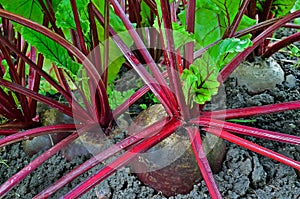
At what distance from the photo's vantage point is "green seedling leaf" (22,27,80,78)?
95 cm

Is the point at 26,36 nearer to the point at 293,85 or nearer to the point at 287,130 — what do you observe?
the point at 287,130

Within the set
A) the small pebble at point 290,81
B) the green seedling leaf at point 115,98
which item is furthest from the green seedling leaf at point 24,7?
the small pebble at point 290,81

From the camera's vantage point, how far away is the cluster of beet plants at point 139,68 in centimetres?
87

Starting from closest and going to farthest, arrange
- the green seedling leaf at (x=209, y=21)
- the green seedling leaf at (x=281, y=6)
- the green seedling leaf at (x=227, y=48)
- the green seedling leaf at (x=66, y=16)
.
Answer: the green seedling leaf at (x=227, y=48) → the green seedling leaf at (x=66, y=16) → the green seedling leaf at (x=209, y=21) → the green seedling leaf at (x=281, y=6)

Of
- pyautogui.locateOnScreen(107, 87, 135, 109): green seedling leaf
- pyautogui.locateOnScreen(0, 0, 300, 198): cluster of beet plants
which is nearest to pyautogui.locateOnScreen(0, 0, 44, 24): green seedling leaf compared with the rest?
pyautogui.locateOnScreen(0, 0, 300, 198): cluster of beet plants

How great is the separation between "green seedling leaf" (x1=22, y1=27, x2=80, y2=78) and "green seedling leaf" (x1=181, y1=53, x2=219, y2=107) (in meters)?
0.26

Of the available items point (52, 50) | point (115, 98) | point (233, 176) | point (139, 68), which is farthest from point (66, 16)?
point (233, 176)

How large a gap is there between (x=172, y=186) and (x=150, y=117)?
0.18 meters

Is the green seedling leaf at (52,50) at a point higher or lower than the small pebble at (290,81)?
higher

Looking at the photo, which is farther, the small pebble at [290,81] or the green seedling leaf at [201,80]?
the small pebble at [290,81]

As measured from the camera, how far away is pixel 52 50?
0.96m

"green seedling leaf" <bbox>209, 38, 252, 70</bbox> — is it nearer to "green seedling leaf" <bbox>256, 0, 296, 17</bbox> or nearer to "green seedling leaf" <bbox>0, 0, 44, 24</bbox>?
"green seedling leaf" <bbox>256, 0, 296, 17</bbox>

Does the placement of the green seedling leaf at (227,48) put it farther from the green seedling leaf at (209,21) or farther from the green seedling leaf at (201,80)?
the green seedling leaf at (209,21)

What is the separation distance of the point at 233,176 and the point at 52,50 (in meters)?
0.53
